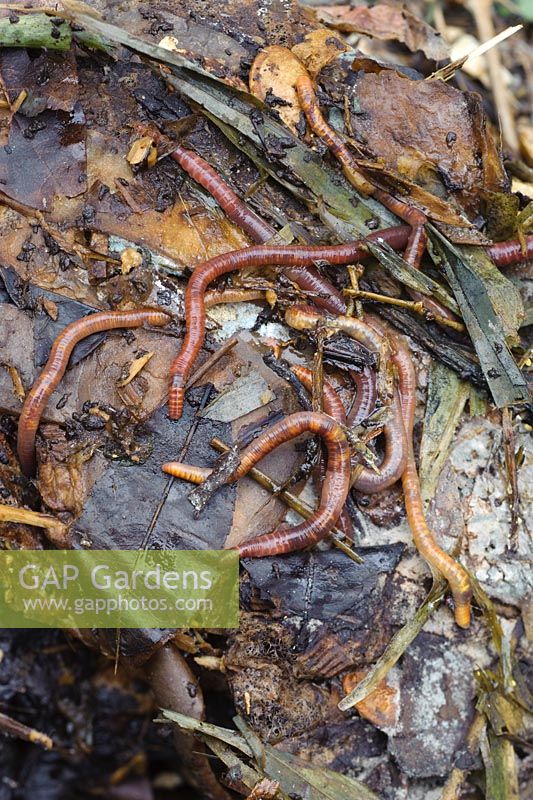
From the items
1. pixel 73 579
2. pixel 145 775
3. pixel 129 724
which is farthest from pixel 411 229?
pixel 145 775

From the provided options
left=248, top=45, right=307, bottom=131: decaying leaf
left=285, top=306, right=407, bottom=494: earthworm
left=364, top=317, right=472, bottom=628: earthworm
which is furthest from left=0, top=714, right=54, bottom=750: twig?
left=248, top=45, right=307, bottom=131: decaying leaf

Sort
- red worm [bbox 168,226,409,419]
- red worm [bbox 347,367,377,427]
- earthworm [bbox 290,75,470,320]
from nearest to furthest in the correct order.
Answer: red worm [bbox 168,226,409,419], red worm [bbox 347,367,377,427], earthworm [bbox 290,75,470,320]

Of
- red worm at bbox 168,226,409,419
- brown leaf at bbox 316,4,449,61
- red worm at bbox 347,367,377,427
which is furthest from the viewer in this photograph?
brown leaf at bbox 316,4,449,61

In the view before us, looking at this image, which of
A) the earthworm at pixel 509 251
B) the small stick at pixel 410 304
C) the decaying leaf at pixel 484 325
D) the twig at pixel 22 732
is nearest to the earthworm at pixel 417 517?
the small stick at pixel 410 304

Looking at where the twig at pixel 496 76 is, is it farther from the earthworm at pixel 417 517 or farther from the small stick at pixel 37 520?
the small stick at pixel 37 520

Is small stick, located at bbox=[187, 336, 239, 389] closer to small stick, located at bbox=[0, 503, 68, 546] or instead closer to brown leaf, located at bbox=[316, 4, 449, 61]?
small stick, located at bbox=[0, 503, 68, 546]

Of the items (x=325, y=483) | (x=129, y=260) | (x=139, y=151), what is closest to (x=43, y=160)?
(x=139, y=151)

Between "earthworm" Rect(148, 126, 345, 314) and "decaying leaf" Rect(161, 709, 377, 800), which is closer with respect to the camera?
"decaying leaf" Rect(161, 709, 377, 800)
